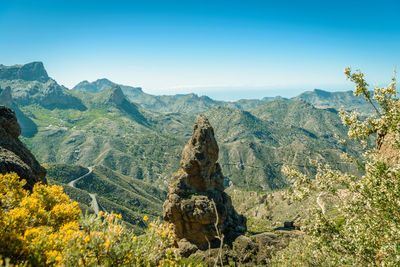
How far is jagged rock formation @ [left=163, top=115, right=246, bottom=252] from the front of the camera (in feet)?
164

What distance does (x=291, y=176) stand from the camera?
1608cm

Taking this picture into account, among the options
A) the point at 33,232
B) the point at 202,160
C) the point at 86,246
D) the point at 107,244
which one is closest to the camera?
the point at 86,246

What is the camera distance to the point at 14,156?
26.3 meters

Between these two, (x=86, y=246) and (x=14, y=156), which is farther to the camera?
(x=14, y=156)

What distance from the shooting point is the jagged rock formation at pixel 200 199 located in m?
50.0

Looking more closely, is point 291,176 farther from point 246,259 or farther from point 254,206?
point 254,206

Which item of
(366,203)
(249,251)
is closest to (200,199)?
(249,251)

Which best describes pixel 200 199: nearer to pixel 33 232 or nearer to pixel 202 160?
pixel 202 160

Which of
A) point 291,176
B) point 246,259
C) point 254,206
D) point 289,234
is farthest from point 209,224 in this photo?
point 254,206

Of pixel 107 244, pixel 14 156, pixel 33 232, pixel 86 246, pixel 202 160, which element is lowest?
pixel 202 160

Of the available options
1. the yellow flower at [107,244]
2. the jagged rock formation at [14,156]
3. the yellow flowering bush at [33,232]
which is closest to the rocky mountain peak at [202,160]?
the jagged rock formation at [14,156]

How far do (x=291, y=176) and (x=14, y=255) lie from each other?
1624cm

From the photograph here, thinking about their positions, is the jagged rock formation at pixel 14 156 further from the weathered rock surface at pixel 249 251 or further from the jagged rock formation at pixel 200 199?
the weathered rock surface at pixel 249 251

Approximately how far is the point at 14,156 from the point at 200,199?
36.8m
